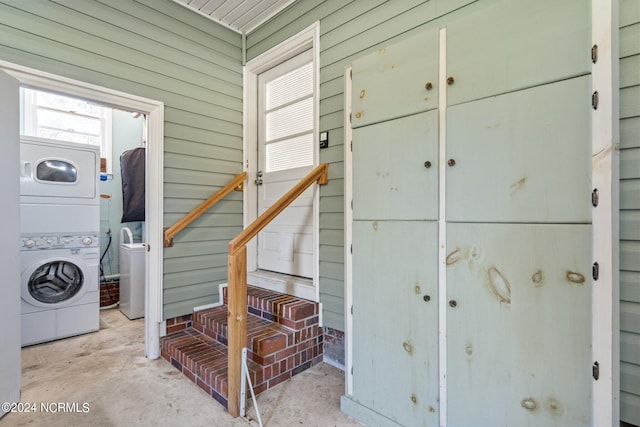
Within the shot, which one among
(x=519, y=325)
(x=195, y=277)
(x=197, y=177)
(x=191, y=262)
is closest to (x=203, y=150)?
(x=197, y=177)

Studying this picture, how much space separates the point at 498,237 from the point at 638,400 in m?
0.92

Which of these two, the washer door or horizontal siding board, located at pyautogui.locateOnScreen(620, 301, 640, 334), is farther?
the washer door

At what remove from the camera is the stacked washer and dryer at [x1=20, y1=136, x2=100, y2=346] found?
9.05ft

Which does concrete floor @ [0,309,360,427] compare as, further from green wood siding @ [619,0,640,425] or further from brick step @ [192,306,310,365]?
green wood siding @ [619,0,640,425]

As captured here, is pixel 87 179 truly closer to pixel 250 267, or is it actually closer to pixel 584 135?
pixel 250 267

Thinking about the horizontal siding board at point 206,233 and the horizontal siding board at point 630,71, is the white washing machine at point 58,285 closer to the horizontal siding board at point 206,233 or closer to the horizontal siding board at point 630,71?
the horizontal siding board at point 206,233

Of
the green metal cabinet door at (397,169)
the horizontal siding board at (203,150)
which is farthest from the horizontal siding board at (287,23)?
the green metal cabinet door at (397,169)

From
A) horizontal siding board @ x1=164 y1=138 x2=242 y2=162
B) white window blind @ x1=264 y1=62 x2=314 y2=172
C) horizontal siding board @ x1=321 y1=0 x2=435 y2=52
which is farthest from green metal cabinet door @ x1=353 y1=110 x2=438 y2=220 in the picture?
horizontal siding board @ x1=164 y1=138 x2=242 y2=162

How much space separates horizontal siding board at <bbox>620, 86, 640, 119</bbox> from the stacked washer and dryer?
4.06 m

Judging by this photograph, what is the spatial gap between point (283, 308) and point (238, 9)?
2693mm

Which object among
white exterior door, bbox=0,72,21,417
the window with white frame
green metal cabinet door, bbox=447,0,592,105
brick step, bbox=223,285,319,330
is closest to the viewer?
green metal cabinet door, bbox=447,0,592,105

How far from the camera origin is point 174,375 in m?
2.25

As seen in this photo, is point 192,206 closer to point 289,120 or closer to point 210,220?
point 210,220

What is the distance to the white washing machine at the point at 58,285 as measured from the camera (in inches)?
108
